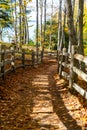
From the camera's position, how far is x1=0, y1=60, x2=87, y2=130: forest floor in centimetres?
761

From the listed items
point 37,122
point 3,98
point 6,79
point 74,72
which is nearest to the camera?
point 37,122

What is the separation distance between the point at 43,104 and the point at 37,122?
1832 millimetres

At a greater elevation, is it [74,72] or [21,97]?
[74,72]

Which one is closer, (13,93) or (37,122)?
(37,122)

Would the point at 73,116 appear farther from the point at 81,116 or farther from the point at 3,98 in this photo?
the point at 3,98

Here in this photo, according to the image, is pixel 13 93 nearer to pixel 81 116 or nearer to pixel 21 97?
pixel 21 97

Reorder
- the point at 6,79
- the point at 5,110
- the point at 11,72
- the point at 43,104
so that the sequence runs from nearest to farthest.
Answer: the point at 5,110
the point at 43,104
the point at 6,79
the point at 11,72

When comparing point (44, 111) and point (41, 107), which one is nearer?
point (44, 111)

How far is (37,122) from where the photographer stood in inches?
307

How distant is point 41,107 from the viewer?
9266mm

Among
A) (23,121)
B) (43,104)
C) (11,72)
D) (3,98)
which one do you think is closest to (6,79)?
(11,72)

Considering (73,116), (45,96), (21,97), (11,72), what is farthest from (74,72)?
(11,72)

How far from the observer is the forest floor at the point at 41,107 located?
7.61m

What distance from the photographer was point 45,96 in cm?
1083
